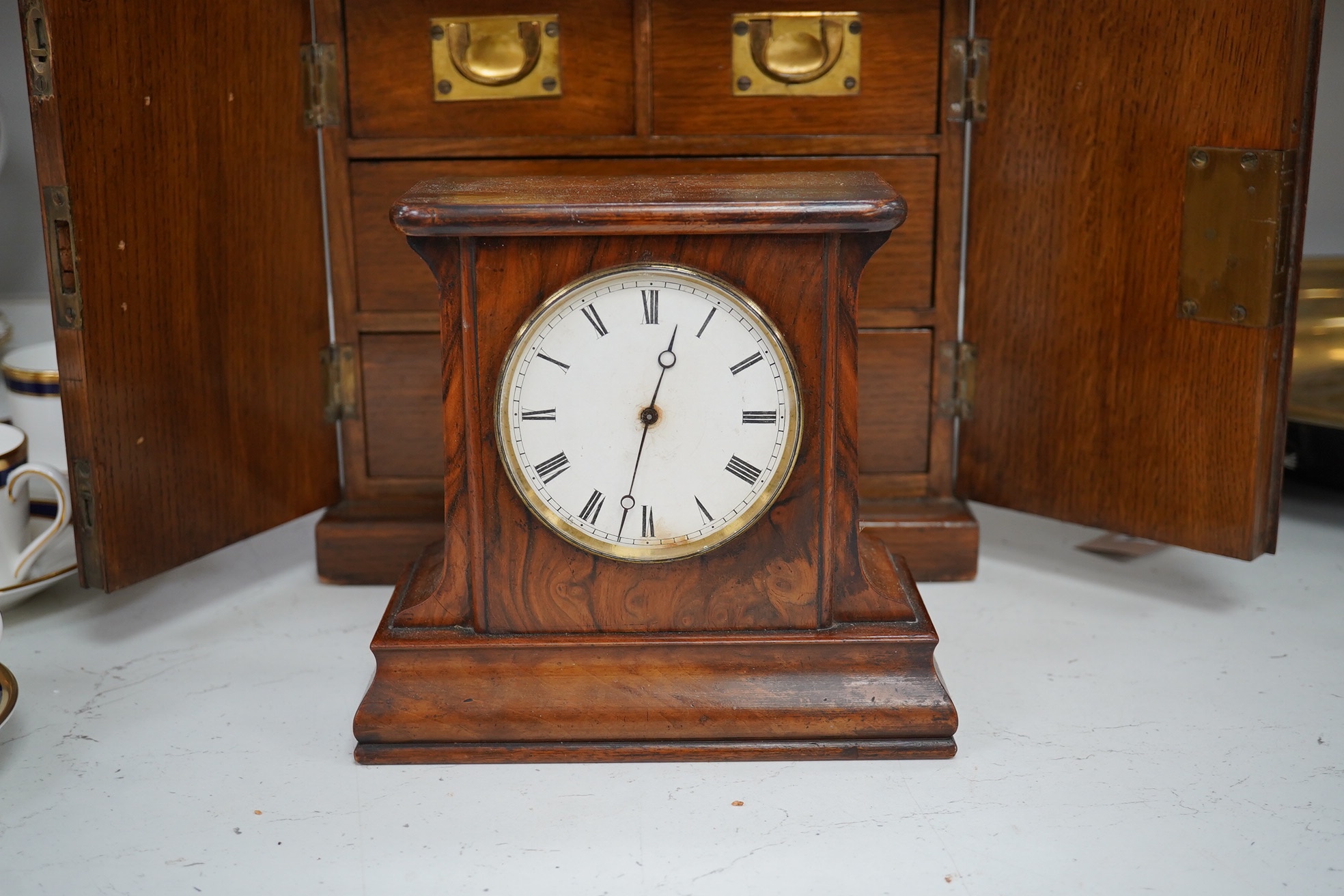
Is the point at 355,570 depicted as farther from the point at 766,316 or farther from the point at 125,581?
the point at 766,316

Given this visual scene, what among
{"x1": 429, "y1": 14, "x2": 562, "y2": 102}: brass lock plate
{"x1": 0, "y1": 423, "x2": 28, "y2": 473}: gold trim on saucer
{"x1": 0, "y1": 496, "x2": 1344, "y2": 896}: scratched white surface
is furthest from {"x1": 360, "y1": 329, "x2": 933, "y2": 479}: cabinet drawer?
{"x1": 0, "y1": 423, "x2": 28, "y2": 473}: gold trim on saucer

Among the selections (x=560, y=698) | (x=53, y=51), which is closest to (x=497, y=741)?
(x=560, y=698)

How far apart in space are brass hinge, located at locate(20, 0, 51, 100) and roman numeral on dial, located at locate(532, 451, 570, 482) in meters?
0.75

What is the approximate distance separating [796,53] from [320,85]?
69 cm

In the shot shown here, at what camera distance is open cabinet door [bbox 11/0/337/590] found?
71.9 inches

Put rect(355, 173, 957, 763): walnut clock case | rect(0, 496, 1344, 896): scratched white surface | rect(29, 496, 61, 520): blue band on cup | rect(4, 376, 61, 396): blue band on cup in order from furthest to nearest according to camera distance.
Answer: rect(4, 376, 61, 396): blue band on cup, rect(29, 496, 61, 520): blue band on cup, rect(355, 173, 957, 763): walnut clock case, rect(0, 496, 1344, 896): scratched white surface

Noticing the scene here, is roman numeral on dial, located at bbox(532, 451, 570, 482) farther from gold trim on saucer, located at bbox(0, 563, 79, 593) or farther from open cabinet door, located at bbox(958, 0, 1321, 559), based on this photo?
open cabinet door, located at bbox(958, 0, 1321, 559)

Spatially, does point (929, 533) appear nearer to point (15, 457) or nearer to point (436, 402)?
point (436, 402)

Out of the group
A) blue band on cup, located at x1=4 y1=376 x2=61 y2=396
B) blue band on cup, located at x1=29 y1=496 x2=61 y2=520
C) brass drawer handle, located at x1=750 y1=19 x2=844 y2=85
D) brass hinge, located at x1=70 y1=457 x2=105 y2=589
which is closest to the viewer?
brass hinge, located at x1=70 y1=457 x2=105 y2=589

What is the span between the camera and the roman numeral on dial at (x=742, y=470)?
1.67 m

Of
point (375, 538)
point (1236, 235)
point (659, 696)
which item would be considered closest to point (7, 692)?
point (375, 538)

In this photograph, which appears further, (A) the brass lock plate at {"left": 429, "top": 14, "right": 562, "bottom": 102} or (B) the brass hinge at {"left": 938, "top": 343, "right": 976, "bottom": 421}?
(B) the brass hinge at {"left": 938, "top": 343, "right": 976, "bottom": 421}

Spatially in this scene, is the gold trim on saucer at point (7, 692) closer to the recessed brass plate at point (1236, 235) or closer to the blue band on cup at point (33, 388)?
the blue band on cup at point (33, 388)

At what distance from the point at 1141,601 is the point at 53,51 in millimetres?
1647
